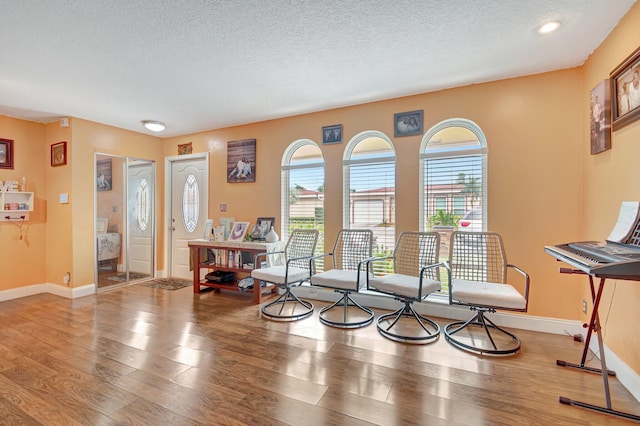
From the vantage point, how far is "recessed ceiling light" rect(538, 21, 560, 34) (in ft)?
6.94

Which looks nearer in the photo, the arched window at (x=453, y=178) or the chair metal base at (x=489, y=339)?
the chair metal base at (x=489, y=339)

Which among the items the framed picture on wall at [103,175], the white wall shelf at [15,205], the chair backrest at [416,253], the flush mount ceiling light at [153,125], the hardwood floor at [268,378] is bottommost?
the hardwood floor at [268,378]

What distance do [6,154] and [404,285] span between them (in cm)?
542

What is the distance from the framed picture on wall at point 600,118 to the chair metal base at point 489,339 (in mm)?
1589

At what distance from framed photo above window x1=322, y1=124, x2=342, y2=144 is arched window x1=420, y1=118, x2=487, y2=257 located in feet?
3.48

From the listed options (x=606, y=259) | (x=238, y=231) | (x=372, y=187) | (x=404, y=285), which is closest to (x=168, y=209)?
(x=238, y=231)

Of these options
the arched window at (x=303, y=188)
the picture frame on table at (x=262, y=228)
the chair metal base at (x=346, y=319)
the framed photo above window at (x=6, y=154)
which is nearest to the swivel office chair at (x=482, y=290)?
the chair metal base at (x=346, y=319)

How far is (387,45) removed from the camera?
2.39 metres

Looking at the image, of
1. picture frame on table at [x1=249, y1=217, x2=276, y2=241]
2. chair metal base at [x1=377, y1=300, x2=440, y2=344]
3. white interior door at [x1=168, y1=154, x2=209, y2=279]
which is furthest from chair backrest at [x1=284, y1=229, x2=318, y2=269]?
white interior door at [x1=168, y1=154, x2=209, y2=279]

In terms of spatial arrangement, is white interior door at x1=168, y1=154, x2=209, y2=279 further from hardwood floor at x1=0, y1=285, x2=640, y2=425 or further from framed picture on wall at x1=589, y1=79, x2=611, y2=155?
framed picture on wall at x1=589, y1=79, x2=611, y2=155

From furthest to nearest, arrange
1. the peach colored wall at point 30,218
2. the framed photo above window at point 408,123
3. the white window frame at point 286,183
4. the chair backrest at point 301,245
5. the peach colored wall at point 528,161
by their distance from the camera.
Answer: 1. the white window frame at point 286,183
2. the peach colored wall at point 30,218
3. the chair backrest at point 301,245
4. the framed photo above window at point 408,123
5. the peach colored wall at point 528,161

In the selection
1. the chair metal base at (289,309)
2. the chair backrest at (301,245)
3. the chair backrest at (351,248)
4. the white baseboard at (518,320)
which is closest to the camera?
the white baseboard at (518,320)

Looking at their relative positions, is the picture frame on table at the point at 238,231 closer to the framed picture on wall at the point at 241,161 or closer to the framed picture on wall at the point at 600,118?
the framed picture on wall at the point at 241,161

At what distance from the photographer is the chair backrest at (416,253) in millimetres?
3141
